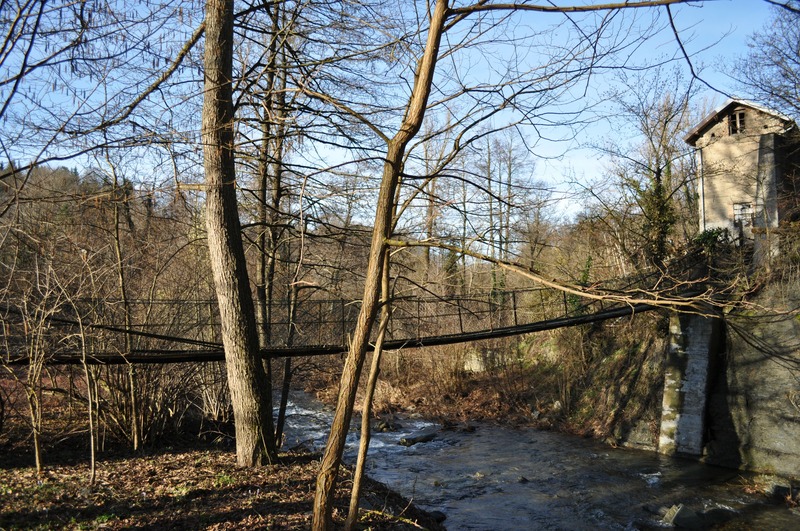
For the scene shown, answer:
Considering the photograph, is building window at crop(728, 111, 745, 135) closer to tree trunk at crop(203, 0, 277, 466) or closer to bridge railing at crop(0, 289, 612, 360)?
bridge railing at crop(0, 289, 612, 360)

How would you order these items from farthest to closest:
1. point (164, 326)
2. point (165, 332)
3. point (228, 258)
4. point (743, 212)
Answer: point (743, 212)
point (165, 332)
point (164, 326)
point (228, 258)

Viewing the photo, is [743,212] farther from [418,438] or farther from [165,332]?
[165,332]

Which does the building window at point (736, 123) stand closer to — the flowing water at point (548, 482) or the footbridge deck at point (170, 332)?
the flowing water at point (548, 482)

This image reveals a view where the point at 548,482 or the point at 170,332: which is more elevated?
the point at 170,332

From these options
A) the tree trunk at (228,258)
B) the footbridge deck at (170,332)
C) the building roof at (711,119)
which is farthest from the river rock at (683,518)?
the building roof at (711,119)

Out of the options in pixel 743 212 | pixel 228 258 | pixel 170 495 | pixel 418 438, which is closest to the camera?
pixel 170 495

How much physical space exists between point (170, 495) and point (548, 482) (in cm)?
664

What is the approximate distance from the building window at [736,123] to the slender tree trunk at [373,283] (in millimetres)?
17014

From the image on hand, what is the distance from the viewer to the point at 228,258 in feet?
19.1

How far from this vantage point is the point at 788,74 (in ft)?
42.2

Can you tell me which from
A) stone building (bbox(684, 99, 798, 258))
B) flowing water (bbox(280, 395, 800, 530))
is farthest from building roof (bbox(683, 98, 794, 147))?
flowing water (bbox(280, 395, 800, 530))

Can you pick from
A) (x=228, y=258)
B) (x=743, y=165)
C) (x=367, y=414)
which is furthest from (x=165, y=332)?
(x=743, y=165)

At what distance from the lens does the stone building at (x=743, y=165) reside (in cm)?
1537

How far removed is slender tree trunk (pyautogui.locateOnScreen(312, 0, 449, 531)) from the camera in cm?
311
